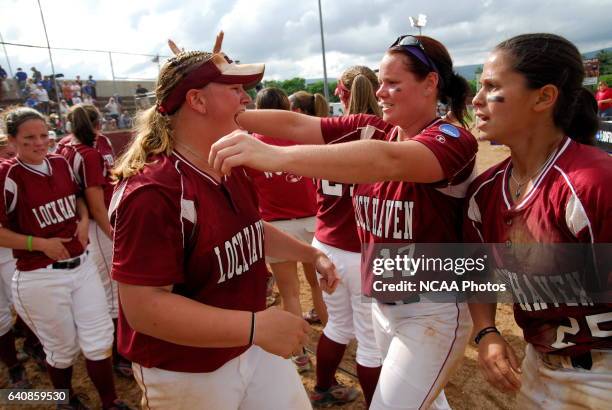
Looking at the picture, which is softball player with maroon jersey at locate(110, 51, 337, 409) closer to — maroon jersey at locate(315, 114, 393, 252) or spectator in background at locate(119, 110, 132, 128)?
maroon jersey at locate(315, 114, 393, 252)

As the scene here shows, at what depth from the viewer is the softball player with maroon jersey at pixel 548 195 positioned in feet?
4.68

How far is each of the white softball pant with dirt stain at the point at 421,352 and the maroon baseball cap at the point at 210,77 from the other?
4.50 ft

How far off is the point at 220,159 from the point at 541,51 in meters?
1.24

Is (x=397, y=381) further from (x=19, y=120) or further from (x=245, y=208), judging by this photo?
(x=19, y=120)

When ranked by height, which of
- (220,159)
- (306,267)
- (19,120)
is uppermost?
(19,120)

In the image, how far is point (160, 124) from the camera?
71.8 inches

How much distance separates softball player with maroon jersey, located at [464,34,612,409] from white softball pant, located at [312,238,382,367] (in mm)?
1105

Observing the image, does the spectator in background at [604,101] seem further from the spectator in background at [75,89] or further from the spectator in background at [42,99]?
the spectator in background at [75,89]

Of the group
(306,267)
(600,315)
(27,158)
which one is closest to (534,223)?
(600,315)

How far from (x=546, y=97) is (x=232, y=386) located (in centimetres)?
176

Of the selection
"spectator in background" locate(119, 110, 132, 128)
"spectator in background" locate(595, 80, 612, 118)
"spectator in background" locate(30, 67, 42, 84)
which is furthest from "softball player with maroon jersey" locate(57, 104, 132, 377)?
"spectator in background" locate(595, 80, 612, 118)

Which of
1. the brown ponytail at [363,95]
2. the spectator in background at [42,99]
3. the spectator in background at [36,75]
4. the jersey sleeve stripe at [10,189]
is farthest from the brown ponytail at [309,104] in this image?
the spectator in background at [36,75]

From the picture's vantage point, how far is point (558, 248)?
148 centimetres

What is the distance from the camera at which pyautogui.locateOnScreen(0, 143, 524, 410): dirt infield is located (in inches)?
128
